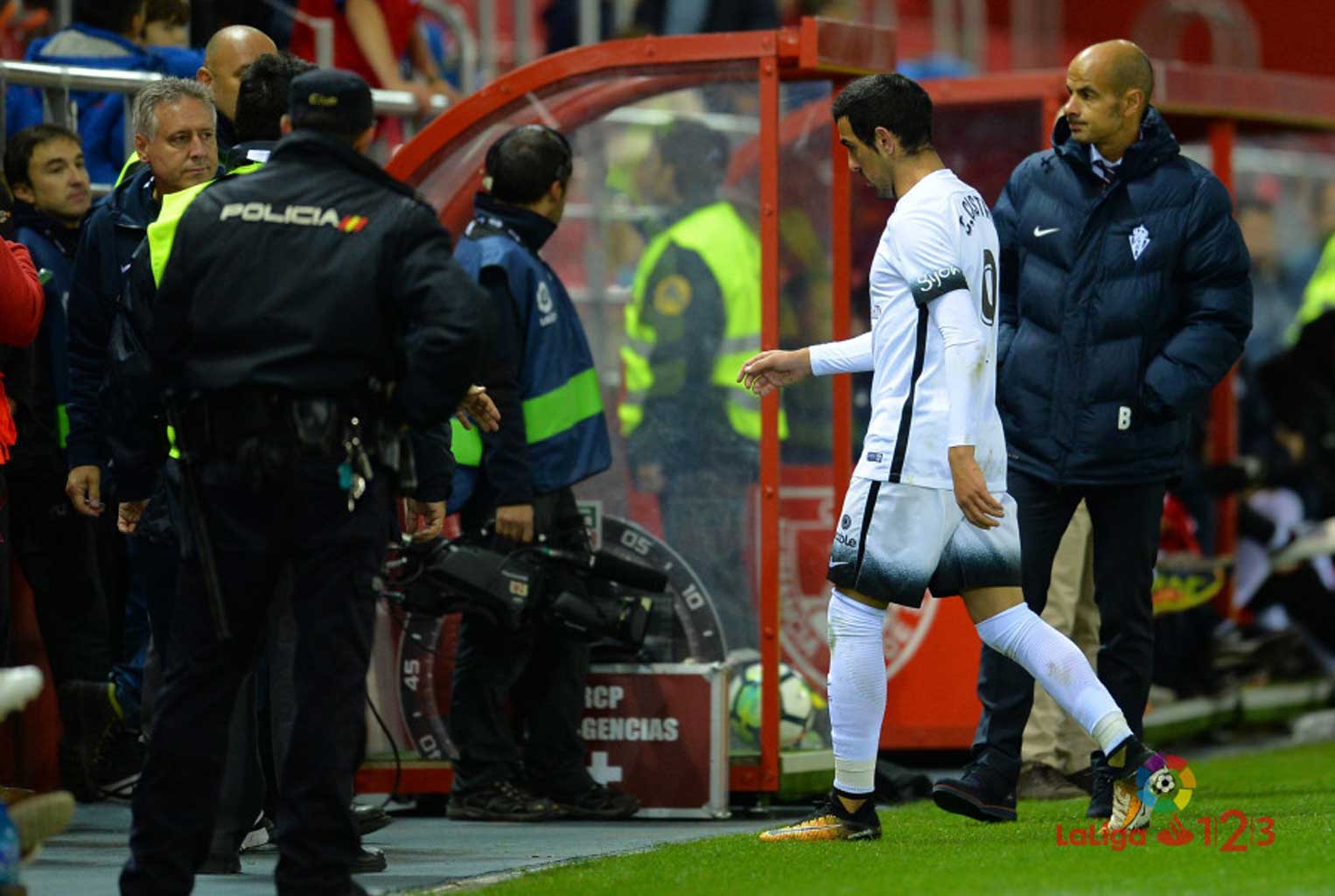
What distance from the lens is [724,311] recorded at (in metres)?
8.30

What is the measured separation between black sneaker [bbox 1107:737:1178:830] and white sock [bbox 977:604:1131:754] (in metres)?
0.03

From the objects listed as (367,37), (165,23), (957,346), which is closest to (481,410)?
(957,346)

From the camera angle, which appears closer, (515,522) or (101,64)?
(515,522)

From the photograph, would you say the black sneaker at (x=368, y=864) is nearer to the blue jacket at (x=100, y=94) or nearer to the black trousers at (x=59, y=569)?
the black trousers at (x=59, y=569)

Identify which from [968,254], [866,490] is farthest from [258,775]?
[968,254]

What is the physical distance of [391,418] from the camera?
546 centimetres

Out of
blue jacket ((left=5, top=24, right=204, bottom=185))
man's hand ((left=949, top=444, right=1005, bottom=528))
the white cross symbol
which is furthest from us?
blue jacket ((left=5, top=24, right=204, bottom=185))

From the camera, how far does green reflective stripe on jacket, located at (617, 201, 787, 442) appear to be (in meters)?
8.16

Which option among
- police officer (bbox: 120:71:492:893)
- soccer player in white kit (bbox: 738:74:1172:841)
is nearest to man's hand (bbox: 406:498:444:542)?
police officer (bbox: 120:71:492:893)

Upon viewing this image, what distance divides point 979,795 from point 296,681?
2.37 meters

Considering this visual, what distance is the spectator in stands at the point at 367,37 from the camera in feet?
31.4

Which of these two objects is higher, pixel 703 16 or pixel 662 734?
pixel 703 16

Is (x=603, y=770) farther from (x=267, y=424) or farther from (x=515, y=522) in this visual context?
(x=267, y=424)

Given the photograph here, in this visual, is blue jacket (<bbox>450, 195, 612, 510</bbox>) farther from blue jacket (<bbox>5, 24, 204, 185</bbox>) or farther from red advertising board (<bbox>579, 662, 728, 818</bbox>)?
blue jacket (<bbox>5, 24, 204, 185</bbox>)
